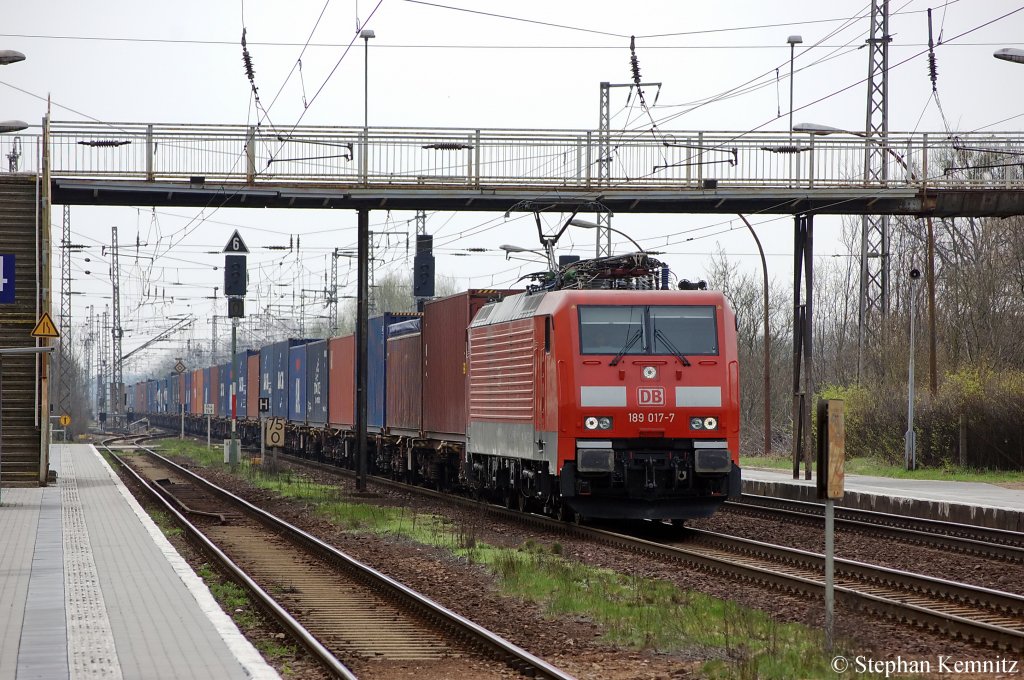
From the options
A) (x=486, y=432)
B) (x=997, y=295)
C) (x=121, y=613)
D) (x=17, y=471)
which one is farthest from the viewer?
(x=997, y=295)

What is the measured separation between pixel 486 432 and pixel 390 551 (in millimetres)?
5142

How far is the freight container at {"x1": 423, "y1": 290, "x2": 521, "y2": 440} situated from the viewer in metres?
24.7

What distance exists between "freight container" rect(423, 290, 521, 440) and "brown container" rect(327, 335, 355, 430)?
820cm

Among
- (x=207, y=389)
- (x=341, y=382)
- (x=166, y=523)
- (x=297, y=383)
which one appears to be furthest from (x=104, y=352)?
(x=166, y=523)

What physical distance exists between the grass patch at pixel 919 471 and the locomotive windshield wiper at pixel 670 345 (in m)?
15.7

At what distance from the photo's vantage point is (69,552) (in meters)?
15.8

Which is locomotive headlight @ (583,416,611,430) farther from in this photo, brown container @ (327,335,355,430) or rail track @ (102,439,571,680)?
brown container @ (327,335,355,430)

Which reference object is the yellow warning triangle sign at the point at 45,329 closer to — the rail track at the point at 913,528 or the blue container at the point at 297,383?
the rail track at the point at 913,528

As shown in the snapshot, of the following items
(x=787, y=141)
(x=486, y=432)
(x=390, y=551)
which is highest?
(x=787, y=141)

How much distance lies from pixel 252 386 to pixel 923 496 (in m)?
36.7

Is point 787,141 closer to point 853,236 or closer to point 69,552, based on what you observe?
point 69,552

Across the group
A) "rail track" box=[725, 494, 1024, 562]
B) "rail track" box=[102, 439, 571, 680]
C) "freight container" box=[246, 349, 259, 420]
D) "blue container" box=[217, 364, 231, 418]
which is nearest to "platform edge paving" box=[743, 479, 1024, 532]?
"rail track" box=[725, 494, 1024, 562]

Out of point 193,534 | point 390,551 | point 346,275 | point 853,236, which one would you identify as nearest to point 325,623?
point 390,551

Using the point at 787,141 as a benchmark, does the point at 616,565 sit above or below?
below
